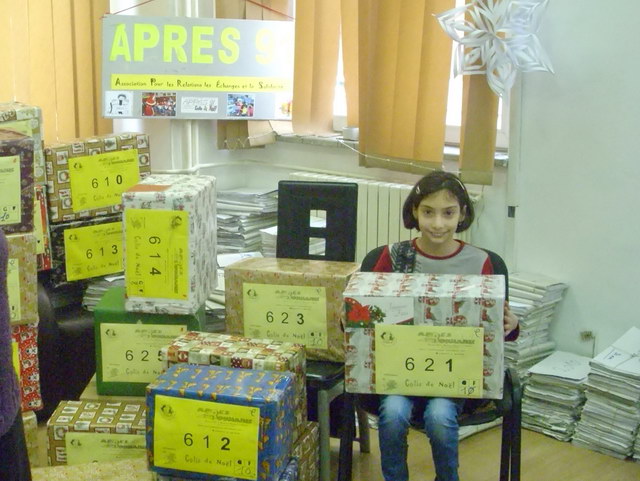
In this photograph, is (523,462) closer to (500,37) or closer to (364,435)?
(364,435)

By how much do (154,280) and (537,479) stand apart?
1286 mm

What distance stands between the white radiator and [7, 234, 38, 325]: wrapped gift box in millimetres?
1442

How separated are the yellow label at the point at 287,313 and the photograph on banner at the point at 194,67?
55.8 inches

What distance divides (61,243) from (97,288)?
0.20 metres

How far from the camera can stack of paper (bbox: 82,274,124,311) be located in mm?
2795

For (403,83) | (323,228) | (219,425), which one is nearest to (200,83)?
(403,83)

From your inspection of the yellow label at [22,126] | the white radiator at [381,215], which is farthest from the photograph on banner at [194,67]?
the yellow label at [22,126]

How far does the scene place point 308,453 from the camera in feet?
7.12

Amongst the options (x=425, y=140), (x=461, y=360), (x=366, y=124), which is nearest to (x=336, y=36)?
(x=366, y=124)

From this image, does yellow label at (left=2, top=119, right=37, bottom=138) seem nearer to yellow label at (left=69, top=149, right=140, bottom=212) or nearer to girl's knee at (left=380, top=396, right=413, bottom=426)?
yellow label at (left=69, top=149, right=140, bottom=212)

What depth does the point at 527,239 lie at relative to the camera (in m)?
3.08

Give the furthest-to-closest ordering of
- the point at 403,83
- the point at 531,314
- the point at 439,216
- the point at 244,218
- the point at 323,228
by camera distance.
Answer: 1. the point at 244,218
2. the point at 403,83
3. the point at 531,314
4. the point at 323,228
5. the point at 439,216

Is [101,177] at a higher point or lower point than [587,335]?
higher

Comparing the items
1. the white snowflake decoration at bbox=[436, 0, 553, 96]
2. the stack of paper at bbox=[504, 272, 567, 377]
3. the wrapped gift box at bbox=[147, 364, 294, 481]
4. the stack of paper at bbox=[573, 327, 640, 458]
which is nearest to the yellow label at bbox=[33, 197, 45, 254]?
the wrapped gift box at bbox=[147, 364, 294, 481]
